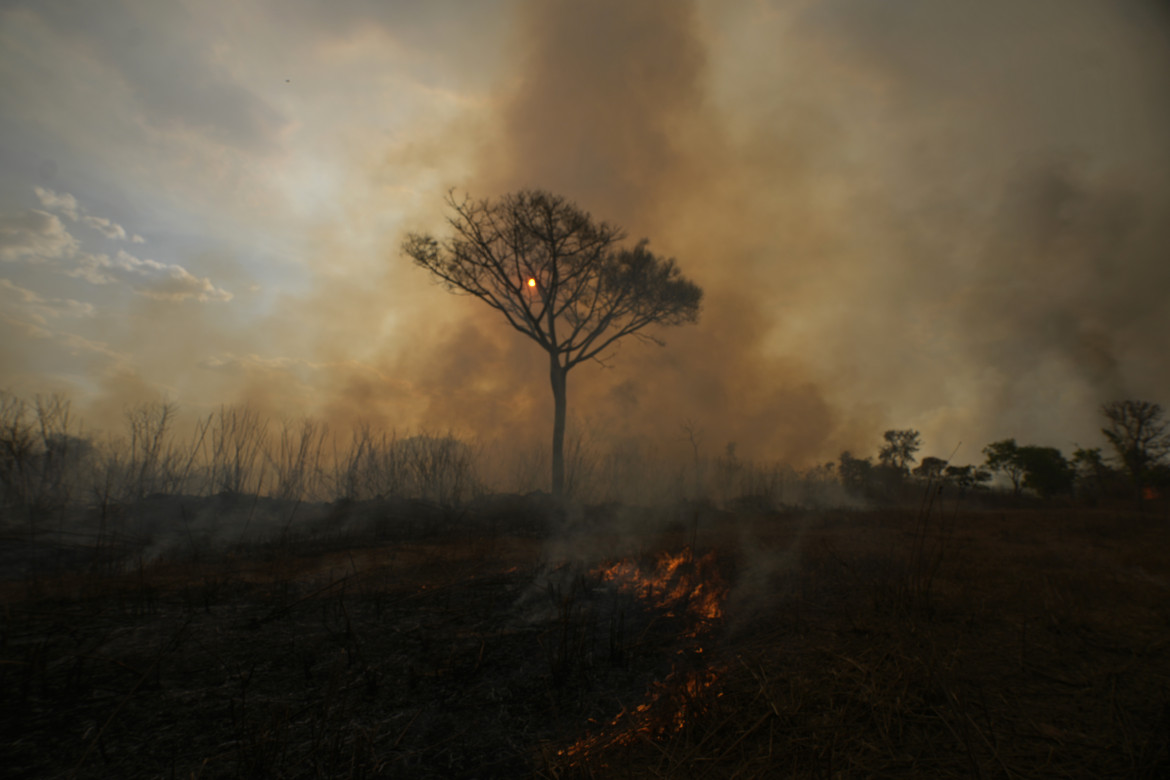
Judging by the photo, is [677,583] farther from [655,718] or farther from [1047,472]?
[1047,472]

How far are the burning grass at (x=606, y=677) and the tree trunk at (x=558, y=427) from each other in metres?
8.96

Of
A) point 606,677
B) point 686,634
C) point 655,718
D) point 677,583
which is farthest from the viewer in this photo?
point 677,583

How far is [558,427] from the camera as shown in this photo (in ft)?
49.2

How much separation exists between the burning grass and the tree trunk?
896 cm

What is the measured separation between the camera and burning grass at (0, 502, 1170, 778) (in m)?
1.96

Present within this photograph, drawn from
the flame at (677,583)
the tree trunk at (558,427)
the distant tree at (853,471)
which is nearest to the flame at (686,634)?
the flame at (677,583)

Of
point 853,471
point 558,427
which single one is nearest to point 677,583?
point 558,427

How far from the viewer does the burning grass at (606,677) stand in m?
1.96

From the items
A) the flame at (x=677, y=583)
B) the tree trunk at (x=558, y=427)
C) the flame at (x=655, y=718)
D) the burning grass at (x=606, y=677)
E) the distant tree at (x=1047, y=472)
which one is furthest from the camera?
the distant tree at (x=1047, y=472)

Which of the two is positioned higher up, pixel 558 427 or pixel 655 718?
pixel 558 427

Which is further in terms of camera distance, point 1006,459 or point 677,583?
point 1006,459

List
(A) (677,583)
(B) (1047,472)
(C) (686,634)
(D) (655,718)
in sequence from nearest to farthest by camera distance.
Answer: (D) (655,718)
(C) (686,634)
(A) (677,583)
(B) (1047,472)

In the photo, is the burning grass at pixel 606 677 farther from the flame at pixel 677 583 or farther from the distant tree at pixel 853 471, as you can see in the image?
the distant tree at pixel 853 471

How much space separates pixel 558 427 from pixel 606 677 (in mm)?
12139
